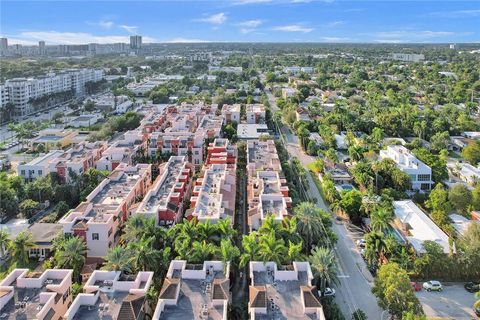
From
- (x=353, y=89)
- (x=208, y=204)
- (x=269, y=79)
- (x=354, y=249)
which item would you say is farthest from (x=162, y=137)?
(x=269, y=79)

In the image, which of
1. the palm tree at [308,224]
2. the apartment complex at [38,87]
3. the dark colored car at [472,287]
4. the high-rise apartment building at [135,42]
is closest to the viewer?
the dark colored car at [472,287]

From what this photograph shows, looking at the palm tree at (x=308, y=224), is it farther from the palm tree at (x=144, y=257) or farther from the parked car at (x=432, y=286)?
the palm tree at (x=144, y=257)

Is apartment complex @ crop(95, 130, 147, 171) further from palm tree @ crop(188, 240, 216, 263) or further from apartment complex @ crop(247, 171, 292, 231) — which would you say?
palm tree @ crop(188, 240, 216, 263)

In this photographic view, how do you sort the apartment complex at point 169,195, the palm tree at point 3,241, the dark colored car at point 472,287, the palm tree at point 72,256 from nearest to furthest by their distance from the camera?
the palm tree at point 72,256, the dark colored car at point 472,287, the palm tree at point 3,241, the apartment complex at point 169,195

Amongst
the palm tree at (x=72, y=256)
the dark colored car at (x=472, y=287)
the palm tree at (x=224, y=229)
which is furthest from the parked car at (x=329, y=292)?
the palm tree at (x=72, y=256)

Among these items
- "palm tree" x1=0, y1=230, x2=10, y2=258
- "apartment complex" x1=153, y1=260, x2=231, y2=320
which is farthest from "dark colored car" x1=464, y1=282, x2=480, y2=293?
"palm tree" x1=0, y1=230, x2=10, y2=258

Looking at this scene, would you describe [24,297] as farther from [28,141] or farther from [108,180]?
[28,141]
